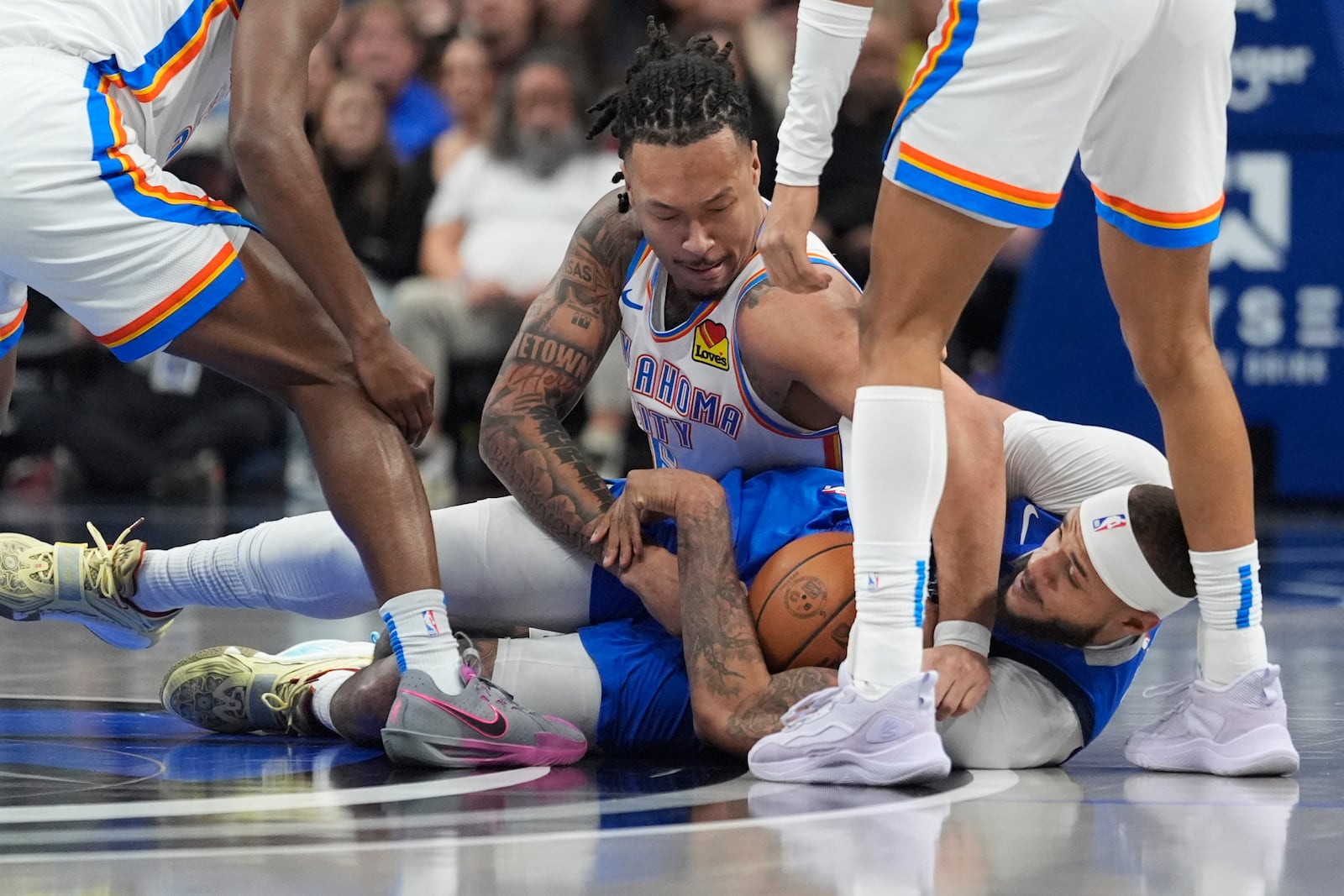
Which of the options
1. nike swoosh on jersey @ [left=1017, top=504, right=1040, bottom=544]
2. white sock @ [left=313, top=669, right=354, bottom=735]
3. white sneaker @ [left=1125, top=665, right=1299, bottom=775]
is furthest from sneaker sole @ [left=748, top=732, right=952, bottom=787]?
white sock @ [left=313, top=669, right=354, bottom=735]

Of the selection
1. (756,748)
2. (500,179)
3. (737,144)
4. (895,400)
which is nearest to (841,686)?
(756,748)

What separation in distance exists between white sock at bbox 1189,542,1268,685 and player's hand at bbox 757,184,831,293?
75 centimetres

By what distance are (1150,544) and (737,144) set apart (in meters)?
0.98

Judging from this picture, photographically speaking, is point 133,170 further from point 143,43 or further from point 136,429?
point 136,429

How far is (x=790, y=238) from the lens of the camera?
2617 mm

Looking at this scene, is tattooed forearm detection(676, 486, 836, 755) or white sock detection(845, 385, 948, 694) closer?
white sock detection(845, 385, 948, 694)

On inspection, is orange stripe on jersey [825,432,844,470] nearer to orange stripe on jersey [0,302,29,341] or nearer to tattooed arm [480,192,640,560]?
tattooed arm [480,192,640,560]

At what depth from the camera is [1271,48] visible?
7.25 metres

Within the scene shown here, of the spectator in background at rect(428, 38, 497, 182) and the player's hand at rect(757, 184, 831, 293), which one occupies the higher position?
the spectator in background at rect(428, 38, 497, 182)

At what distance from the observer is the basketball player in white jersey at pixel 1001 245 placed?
8.17ft

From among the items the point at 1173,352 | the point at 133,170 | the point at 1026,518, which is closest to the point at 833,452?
the point at 1026,518

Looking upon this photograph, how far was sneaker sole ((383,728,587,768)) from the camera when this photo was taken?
2.80 metres

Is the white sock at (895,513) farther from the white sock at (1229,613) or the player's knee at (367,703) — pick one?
the player's knee at (367,703)

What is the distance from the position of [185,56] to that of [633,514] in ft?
3.55
